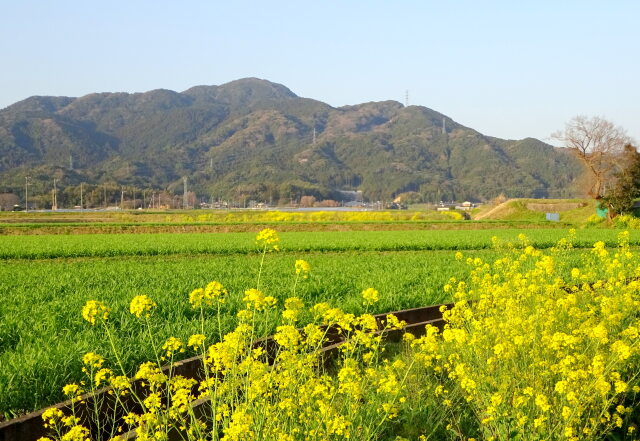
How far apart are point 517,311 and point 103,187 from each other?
180 meters

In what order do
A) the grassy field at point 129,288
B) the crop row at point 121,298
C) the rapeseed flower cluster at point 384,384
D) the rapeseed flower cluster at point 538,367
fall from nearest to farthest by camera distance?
the rapeseed flower cluster at point 384,384 → the rapeseed flower cluster at point 538,367 → the crop row at point 121,298 → the grassy field at point 129,288

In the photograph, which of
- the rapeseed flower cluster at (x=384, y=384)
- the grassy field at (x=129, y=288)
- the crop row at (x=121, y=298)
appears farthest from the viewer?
the grassy field at (x=129, y=288)

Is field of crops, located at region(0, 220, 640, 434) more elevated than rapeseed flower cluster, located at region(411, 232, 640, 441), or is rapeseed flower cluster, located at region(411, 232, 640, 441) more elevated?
rapeseed flower cluster, located at region(411, 232, 640, 441)

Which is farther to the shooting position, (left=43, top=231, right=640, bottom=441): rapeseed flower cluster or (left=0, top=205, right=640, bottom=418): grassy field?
(left=0, top=205, right=640, bottom=418): grassy field

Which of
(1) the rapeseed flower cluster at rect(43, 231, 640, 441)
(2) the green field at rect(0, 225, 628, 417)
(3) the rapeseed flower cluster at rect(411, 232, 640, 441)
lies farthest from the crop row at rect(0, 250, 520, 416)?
(3) the rapeseed flower cluster at rect(411, 232, 640, 441)

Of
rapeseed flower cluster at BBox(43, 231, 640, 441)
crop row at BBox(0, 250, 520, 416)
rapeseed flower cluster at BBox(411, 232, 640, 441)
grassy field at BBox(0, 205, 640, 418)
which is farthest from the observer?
grassy field at BBox(0, 205, 640, 418)

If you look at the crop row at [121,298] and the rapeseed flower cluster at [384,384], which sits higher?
the rapeseed flower cluster at [384,384]

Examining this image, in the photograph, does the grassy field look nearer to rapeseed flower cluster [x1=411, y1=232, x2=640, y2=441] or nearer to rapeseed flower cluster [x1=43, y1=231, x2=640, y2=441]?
rapeseed flower cluster [x1=43, y1=231, x2=640, y2=441]

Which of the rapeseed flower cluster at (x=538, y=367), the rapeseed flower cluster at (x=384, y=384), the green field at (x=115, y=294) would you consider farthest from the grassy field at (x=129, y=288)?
the rapeseed flower cluster at (x=538, y=367)

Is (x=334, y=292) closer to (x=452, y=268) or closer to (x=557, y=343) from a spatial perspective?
(x=452, y=268)

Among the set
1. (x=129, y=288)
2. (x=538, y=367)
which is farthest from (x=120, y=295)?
(x=538, y=367)

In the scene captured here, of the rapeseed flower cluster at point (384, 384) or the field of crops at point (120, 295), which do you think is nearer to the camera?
the rapeseed flower cluster at point (384, 384)

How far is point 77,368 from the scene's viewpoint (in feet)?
22.2

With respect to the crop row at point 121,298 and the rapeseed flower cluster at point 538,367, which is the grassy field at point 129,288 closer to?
the crop row at point 121,298
